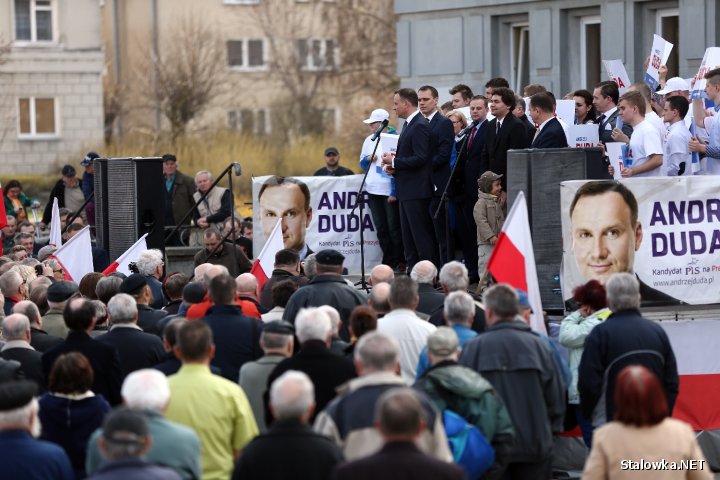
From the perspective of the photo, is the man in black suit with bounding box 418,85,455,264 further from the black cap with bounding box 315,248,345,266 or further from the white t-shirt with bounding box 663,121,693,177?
the black cap with bounding box 315,248,345,266

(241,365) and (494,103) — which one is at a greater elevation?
(494,103)

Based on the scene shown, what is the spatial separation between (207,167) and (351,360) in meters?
43.5

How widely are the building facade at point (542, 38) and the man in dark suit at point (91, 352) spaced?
13.5 m

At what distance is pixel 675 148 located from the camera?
48.3 ft

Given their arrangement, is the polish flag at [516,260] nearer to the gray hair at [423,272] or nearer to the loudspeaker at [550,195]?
the gray hair at [423,272]

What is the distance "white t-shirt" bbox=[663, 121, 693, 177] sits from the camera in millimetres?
14703

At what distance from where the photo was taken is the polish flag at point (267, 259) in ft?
52.7

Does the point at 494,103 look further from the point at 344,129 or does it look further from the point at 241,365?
the point at 344,129

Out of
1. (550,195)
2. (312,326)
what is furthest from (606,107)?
(312,326)

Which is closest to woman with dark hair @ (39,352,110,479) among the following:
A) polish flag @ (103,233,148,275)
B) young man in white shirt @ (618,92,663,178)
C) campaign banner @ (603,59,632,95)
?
young man in white shirt @ (618,92,663,178)

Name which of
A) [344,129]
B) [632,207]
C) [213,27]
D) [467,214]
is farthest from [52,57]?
[632,207]

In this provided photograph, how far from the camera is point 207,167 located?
52.7 meters

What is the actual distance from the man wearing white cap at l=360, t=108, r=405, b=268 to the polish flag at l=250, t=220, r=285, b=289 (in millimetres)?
1751

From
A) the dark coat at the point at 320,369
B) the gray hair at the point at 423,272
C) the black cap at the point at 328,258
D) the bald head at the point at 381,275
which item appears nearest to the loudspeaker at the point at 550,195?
the bald head at the point at 381,275
